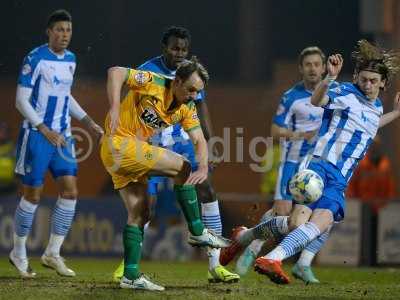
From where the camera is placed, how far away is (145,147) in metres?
8.76

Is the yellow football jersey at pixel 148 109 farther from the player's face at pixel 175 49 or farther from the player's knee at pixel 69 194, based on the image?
the player's knee at pixel 69 194

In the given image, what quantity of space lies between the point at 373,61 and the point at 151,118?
1798 millimetres

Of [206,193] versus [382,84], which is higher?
[382,84]

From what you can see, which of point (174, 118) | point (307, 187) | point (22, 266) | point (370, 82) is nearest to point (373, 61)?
point (370, 82)

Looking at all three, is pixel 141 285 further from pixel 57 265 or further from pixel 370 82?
pixel 370 82

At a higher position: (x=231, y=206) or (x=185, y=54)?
(x=185, y=54)

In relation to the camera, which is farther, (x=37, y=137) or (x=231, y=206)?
(x=231, y=206)

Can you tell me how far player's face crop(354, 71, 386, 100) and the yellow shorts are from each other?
1.70 m

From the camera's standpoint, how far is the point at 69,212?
10.8m

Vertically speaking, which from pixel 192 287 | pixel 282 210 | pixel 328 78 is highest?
pixel 328 78

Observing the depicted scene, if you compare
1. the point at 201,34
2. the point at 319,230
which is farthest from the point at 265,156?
the point at 319,230

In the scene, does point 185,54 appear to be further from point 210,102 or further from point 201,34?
point 201,34

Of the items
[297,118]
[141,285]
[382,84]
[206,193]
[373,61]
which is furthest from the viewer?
[297,118]

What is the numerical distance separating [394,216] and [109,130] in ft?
22.4
